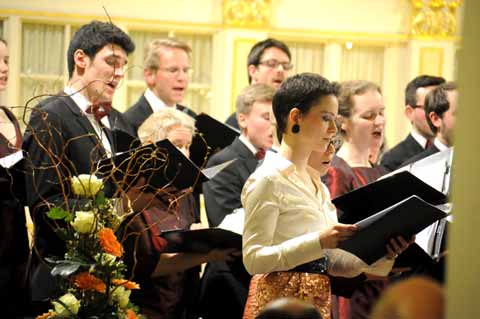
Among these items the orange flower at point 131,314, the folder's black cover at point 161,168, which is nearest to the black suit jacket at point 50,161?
the folder's black cover at point 161,168

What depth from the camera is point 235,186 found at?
4.36 meters

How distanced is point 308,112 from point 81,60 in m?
1.31

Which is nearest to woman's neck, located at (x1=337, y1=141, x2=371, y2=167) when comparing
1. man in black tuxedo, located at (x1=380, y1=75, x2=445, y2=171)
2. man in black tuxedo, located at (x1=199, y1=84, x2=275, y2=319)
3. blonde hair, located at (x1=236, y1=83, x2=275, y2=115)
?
man in black tuxedo, located at (x1=199, y1=84, x2=275, y2=319)

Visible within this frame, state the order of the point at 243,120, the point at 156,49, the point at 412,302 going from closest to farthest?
the point at 412,302
the point at 243,120
the point at 156,49

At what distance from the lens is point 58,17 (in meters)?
9.34

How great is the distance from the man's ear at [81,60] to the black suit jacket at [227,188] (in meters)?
0.80

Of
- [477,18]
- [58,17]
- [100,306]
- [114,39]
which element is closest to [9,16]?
[58,17]

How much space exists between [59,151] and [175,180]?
0.48m

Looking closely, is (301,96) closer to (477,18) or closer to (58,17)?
(477,18)

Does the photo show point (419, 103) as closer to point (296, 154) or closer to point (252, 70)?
point (252, 70)

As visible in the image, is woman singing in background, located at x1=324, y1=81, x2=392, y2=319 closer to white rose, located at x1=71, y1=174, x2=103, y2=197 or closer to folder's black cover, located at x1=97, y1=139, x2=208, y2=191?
folder's black cover, located at x1=97, y1=139, x2=208, y2=191

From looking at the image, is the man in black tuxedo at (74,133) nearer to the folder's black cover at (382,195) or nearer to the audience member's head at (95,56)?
the audience member's head at (95,56)

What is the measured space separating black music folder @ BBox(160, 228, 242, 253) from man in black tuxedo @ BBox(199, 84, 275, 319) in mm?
197

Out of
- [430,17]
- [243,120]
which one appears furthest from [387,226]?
[430,17]
